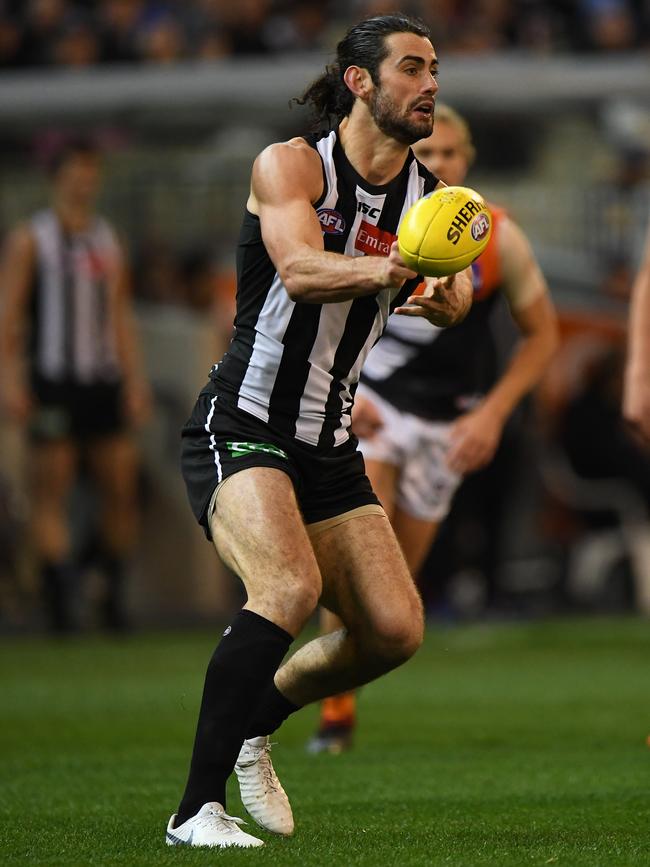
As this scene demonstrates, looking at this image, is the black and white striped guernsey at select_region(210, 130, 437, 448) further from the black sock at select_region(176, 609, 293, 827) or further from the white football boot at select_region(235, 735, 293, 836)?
the white football boot at select_region(235, 735, 293, 836)

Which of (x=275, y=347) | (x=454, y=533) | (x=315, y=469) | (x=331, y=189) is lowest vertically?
(x=454, y=533)

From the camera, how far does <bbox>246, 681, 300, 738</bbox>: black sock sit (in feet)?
17.7

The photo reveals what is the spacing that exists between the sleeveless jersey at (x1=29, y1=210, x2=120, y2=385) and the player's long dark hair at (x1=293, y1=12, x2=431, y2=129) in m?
6.44

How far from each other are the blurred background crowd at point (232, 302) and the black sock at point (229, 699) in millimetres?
8416

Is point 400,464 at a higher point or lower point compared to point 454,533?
higher

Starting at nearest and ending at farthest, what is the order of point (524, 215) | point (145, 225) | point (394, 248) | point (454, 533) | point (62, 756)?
point (394, 248)
point (62, 756)
point (454, 533)
point (145, 225)
point (524, 215)

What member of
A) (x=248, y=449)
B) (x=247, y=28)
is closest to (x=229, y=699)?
(x=248, y=449)

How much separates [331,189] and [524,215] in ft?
37.7

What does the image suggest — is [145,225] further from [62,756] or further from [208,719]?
[208,719]

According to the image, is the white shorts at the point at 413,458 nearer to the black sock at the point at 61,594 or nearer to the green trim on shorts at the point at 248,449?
the green trim on shorts at the point at 248,449

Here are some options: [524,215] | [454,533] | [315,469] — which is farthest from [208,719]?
[524,215]

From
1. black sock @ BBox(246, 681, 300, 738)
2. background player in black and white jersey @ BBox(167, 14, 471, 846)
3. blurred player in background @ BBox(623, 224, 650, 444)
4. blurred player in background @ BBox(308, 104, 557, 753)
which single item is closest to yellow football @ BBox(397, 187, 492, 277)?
background player in black and white jersey @ BBox(167, 14, 471, 846)

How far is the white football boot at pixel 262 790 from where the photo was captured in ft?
16.6

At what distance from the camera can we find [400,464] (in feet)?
25.1
